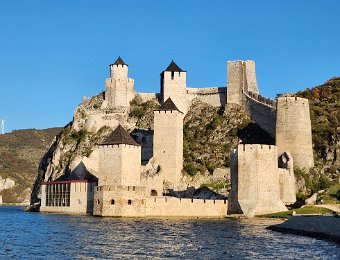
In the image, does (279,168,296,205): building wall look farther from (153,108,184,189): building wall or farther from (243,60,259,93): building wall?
(243,60,259,93): building wall

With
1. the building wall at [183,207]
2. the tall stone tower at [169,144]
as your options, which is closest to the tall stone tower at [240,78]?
the tall stone tower at [169,144]

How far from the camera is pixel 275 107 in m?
58.4

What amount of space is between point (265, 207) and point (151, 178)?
13.2m

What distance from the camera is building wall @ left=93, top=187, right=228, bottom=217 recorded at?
4797 centimetres

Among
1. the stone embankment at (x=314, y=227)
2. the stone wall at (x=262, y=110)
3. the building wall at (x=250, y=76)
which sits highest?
the building wall at (x=250, y=76)

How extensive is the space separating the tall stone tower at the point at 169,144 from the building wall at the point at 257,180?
38.0 ft

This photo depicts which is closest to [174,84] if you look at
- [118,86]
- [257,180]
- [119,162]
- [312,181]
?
[118,86]

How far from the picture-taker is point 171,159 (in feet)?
190

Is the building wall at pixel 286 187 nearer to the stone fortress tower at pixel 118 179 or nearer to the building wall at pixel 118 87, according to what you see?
the stone fortress tower at pixel 118 179

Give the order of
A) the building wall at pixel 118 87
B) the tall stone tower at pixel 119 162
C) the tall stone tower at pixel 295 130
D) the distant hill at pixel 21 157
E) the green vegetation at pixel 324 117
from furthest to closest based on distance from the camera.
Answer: the distant hill at pixel 21 157 < the building wall at pixel 118 87 < the green vegetation at pixel 324 117 < the tall stone tower at pixel 295 130 < the tall stone tower at pixel 119 162

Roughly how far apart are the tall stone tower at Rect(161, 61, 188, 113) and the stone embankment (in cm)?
3177

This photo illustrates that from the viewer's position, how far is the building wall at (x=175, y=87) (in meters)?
68.5

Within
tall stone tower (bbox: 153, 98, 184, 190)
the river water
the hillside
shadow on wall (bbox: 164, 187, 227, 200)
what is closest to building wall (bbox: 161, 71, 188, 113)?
tall stone tower (bbox: 153, 98, 184, 190)

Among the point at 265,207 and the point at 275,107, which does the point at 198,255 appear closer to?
the point at 265,207
